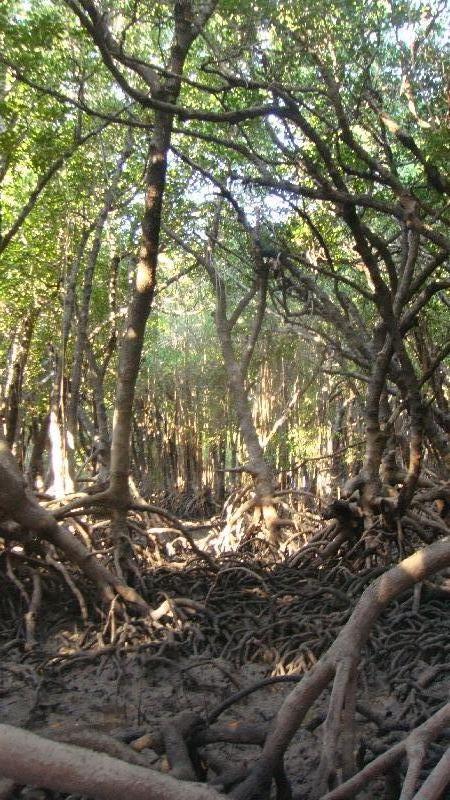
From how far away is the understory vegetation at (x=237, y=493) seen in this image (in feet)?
7.41

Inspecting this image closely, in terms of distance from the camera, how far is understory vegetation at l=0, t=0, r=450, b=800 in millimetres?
2260

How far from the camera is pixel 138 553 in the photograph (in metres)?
6.12

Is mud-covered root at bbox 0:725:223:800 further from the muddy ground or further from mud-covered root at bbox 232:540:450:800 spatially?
the muddy ground

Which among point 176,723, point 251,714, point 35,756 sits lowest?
point 251,714

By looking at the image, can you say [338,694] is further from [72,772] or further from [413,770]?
[72,772]

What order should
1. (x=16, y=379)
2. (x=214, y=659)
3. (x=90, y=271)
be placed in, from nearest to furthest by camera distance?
(x=214, y=659)
(x=90, y=271)
(x=16, y=379)

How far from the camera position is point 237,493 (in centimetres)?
805

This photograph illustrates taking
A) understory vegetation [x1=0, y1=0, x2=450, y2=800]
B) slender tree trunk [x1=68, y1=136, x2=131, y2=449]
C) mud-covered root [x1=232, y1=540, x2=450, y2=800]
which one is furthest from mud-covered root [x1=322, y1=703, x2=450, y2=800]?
slender tree trunk [x1=68, y1=136, x2=131, y2=449]

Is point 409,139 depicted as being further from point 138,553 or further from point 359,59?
point 138,553

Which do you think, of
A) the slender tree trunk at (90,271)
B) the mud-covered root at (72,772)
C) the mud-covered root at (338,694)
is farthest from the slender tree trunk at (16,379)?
the mud-covered root at (72,772)

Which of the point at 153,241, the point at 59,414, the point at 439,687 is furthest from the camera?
the point at 59,414

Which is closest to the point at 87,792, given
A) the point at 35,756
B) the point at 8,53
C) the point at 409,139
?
the point at 35,756

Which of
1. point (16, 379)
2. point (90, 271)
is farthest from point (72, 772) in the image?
point (16, 379)

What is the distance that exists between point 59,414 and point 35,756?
765cm
